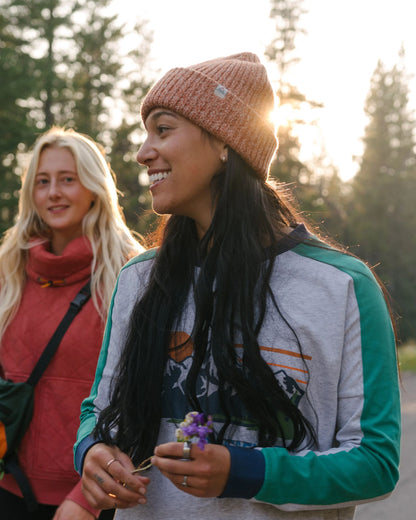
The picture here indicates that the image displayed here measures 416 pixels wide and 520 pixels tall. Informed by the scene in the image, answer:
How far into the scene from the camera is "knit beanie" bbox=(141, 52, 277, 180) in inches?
86.6

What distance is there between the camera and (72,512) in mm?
2793

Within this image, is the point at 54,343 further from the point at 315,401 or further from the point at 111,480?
the point at 315,401

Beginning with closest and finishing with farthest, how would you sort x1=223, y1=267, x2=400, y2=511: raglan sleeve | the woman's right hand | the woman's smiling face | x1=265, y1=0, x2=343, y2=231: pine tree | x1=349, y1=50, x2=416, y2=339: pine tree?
x1=223, y1=267, x2=400, y2=511: raglan sleeve
the woman's right hand
the woman's smiling face
x1=265, y1=0, x2=343, y2=231: pine tree
x1=349, y1=50, x2=416, y2=339: pine tree

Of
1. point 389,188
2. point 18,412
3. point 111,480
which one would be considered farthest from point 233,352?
point 389,188

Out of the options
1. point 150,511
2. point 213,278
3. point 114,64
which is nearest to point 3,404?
point 150,511

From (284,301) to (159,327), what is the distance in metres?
0.44

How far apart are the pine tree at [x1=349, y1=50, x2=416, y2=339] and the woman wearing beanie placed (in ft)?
123

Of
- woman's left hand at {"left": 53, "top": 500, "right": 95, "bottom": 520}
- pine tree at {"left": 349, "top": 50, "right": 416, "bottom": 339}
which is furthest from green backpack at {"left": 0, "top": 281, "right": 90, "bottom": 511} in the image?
pine tree at {"left": 349, "top": 50, "right": 416, "bottom": 339}

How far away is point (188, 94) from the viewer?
2219 millimetres

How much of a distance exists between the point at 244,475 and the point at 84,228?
2.24 m

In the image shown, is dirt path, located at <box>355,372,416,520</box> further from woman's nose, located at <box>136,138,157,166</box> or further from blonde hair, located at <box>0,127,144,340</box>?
woman's nose, located at <box>136,138,157,166</box>

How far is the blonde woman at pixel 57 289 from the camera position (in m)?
3.13

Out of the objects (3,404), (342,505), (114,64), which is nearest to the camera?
(342,505)

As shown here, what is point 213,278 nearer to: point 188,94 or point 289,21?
point 188,94
